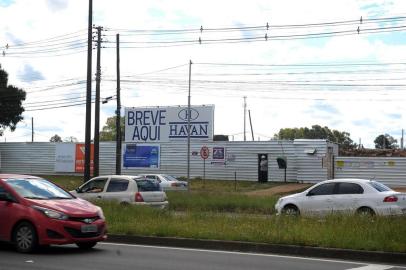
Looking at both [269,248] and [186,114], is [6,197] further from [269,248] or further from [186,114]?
[186,114]

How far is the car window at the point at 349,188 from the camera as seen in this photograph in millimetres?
18469

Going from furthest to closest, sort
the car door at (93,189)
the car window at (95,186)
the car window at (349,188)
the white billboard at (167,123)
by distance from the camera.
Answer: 1. the white billboard at (167,123)
2. the car window at (95,186)
3. the car door at (93,189)
4. the car window at (349,188)

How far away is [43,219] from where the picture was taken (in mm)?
11328

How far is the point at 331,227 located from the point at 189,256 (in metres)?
3.35

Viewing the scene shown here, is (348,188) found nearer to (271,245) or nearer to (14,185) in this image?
(271,245)

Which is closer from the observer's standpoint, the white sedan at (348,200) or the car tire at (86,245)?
the car tire at (86,245)

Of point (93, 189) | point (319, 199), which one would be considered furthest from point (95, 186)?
point (319, 199)

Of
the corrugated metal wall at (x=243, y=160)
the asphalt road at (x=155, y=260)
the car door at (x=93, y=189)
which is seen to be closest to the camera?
the asphalt road at (x=155, y=260)

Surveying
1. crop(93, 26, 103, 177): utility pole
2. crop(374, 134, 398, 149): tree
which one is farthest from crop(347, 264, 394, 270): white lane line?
crop(374, 134, 398, 149): tree

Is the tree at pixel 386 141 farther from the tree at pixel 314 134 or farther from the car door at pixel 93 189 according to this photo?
the car door at pixel 93 189

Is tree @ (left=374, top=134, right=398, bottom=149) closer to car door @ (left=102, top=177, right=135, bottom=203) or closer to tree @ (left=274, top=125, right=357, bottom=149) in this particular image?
tree @ (left=274, top=125, right=357, bottom=149)

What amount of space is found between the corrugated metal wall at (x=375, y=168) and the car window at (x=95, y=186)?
27.6m

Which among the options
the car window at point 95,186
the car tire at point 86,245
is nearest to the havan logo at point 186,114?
the car window at point 95,186

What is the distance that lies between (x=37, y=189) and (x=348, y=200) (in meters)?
9.84
